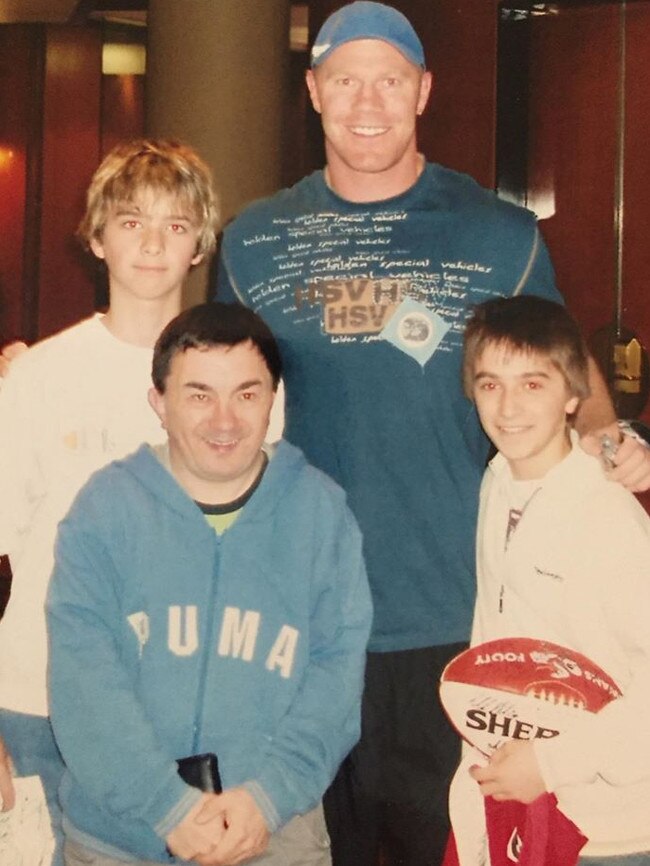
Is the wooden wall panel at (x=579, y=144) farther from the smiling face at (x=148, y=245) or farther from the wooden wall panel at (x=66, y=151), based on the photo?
the wooden wall panel at (x=66, y=151)

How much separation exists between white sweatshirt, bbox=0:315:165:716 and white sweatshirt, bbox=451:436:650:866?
2.42 feet

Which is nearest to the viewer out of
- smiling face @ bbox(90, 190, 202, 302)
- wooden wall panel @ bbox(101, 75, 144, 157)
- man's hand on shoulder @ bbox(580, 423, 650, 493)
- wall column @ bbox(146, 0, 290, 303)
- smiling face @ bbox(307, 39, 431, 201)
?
man's hand on shoulder @ bbox(580, 423, 650, 493)

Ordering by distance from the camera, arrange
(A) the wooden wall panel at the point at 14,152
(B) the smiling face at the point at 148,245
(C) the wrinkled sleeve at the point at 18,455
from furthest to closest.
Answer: (A) the wooden wall panel at the point at 14,152 → (B) the smiling face at the point at 148,245 → (C) the wrinkled sleeve at the point at 18,455

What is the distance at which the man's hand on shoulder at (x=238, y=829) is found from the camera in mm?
1729

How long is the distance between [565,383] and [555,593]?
1.26 feet

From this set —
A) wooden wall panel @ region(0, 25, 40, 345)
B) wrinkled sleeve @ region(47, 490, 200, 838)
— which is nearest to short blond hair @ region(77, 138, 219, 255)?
wrinkled sleeve @ region(47, 490, 200, 838)

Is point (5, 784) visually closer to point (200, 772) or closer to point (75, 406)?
point (200, 772)

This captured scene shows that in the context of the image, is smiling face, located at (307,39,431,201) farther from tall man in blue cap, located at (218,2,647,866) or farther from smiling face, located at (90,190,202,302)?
smiling face, located at (90,190,202,302)

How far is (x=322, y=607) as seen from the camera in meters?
1.89

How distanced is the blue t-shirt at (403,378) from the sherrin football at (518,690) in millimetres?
252

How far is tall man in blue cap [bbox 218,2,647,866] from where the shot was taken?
2.08m

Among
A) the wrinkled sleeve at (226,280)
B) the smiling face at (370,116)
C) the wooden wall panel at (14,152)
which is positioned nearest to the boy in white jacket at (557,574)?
the smiling face at (370,116)

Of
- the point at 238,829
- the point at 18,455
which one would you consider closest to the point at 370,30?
the point at 18,455

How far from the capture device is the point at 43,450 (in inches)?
77.9
